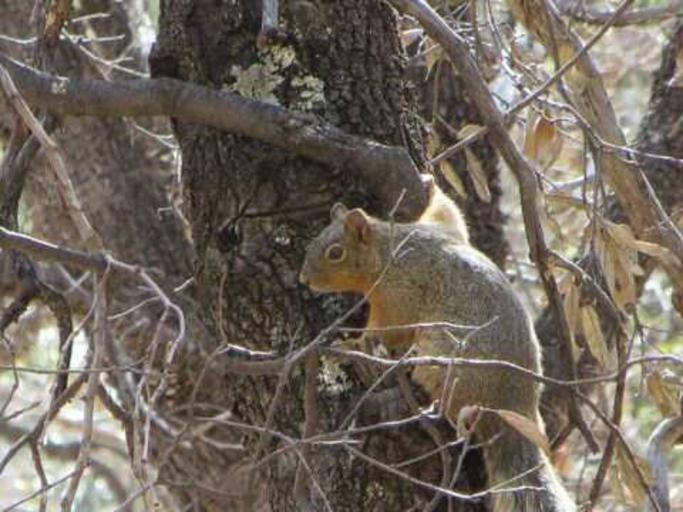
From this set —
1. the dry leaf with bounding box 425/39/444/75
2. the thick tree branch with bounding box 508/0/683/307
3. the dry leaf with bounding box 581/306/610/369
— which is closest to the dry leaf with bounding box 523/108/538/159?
the thick tree branch with bounding box 508/0/683/307

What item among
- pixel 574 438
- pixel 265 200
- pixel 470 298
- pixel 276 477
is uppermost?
pixel 265 200

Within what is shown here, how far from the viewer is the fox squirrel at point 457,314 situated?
312cm

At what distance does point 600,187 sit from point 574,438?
2.89m

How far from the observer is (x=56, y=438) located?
780cm

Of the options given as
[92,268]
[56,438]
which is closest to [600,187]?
[92,268]

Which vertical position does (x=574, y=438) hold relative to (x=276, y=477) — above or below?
below

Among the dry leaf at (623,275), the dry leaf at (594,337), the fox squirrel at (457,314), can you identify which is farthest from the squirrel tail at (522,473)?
the dry leaf at (623,275)

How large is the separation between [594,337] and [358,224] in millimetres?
543

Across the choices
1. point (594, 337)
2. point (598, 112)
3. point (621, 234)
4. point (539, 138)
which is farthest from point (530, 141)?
point (594, 337)

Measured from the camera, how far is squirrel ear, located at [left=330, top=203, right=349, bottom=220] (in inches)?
124

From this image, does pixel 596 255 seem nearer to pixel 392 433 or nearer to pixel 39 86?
pixel 392 433

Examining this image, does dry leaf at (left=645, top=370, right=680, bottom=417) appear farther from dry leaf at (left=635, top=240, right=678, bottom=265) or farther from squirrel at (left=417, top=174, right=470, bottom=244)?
squirrel at (left=417, top=174, right=470, bottom=244)

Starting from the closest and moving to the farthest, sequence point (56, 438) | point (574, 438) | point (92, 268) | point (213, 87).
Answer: point (92, 268) → point (213, 87) → point (574, 438) → point (56, 438)

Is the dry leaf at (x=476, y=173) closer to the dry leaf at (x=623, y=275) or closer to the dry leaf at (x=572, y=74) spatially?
the dry leaf at (x=572, y=74)
